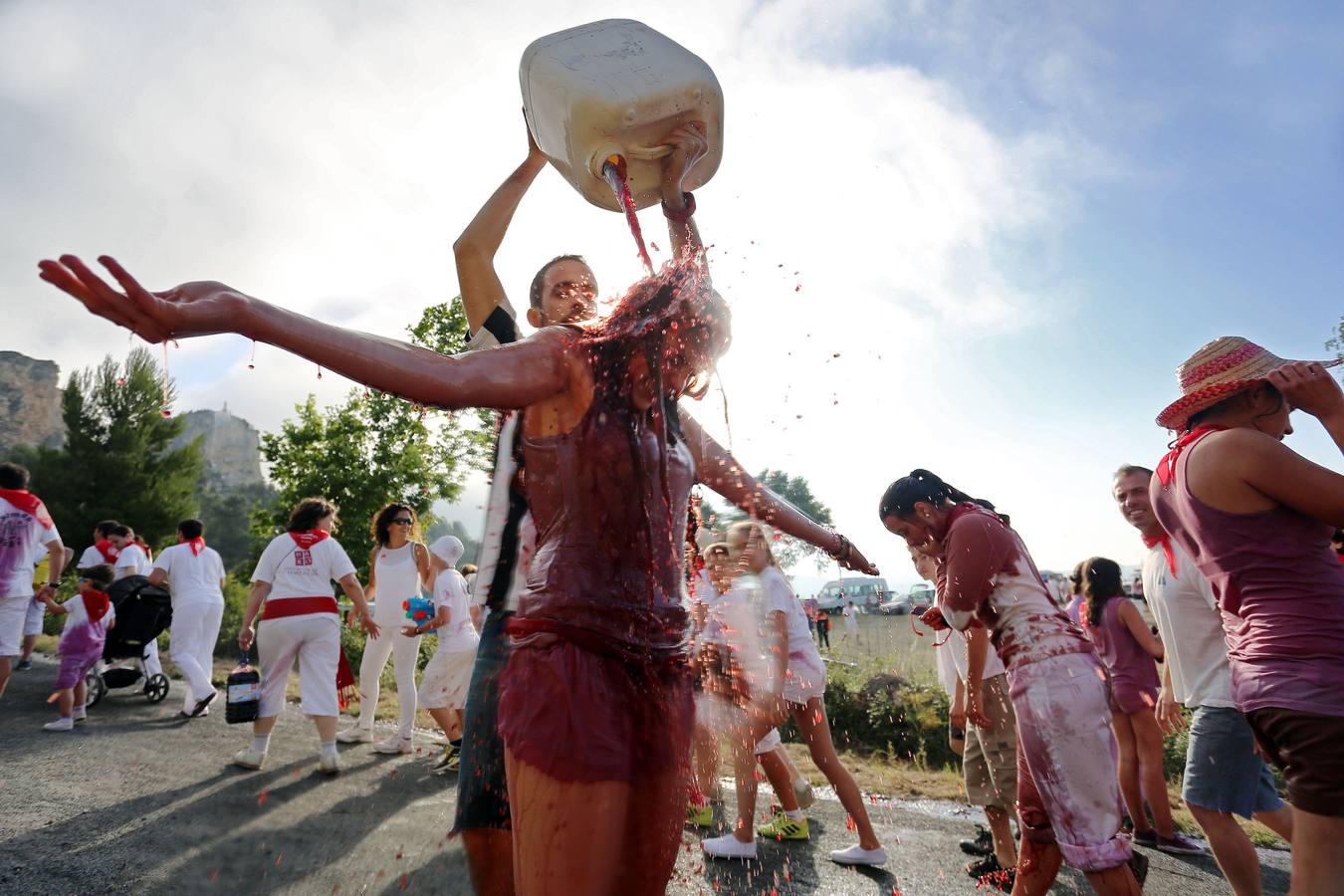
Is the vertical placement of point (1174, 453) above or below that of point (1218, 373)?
below

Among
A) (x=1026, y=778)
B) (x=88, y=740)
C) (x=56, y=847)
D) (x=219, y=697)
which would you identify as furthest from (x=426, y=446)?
(x=1026, y=778)

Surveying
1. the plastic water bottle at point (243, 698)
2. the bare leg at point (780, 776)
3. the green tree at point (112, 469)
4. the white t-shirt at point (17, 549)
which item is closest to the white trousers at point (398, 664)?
the plastic water bottle at point (243, 698)

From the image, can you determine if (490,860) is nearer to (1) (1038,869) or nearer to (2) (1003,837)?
(1) (1038,869)

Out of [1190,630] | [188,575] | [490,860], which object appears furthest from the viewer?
[188,575]

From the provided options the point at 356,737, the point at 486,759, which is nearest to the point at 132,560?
the point at 356,737

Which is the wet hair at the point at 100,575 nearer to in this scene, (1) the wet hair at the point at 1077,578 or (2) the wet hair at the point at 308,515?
(2) the wet hair at the point at 308,515

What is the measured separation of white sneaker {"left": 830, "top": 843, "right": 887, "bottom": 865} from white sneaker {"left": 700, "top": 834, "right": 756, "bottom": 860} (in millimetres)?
539

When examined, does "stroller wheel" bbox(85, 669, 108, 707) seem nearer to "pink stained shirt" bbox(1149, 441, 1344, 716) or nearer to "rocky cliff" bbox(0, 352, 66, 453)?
"pink stained shirt" bbox(1149, 441, 1344, 716)

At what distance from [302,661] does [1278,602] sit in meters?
6.72

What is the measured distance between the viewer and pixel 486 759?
2.09 m

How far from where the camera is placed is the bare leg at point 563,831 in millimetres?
1338

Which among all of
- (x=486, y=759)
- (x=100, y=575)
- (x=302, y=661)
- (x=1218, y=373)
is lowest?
(x=302, y=661)

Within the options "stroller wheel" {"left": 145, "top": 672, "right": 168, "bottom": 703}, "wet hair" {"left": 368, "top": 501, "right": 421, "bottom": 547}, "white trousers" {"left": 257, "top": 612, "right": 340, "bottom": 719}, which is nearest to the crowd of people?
"white trousers" {"left": 257, "top": 612, "right": 340, "bottom": 719}

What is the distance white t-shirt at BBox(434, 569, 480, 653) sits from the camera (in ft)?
21.8
